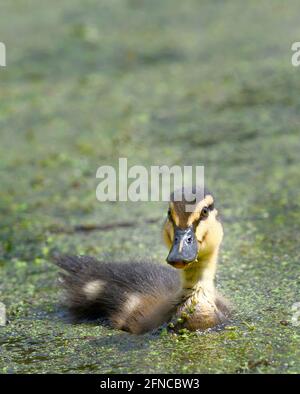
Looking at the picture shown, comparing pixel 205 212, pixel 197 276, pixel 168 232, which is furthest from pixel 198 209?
pixel 197 276

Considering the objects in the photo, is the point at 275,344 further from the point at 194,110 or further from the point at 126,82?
the point at 126,82

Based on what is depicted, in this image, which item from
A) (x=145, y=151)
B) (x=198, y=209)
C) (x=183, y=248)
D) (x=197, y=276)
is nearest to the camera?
(x=183, y=248)

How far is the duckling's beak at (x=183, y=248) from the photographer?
3434 mm

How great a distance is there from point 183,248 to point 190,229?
12 cm

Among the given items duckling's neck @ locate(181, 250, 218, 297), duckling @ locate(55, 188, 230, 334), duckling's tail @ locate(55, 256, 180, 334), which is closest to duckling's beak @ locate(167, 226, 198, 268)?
duckling @ locate(55, 188, 230, 334)

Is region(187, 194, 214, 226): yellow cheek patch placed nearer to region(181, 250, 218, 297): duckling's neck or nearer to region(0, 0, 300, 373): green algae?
region(181, 250, 218, 297): duckling's neck

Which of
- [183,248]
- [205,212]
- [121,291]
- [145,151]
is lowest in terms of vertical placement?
[121,291]

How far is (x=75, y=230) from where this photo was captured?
5.36m

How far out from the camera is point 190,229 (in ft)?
11.7

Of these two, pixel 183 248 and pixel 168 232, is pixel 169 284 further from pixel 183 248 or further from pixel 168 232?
pixel 183 248

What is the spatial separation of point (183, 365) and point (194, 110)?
4.19 m

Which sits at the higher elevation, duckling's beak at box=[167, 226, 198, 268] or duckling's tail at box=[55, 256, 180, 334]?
duckling's beak at box=[167, 226, 198, 268]

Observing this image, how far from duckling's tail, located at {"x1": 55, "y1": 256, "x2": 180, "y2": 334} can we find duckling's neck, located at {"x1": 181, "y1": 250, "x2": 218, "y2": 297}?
2.7 inches

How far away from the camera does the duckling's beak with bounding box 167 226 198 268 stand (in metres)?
3.43
